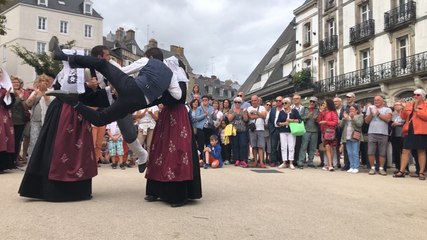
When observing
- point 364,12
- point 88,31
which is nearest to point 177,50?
point 88,31

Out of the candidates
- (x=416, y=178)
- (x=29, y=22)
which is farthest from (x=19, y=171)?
(x=29, y=22)

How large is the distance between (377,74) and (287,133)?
66.4 feet

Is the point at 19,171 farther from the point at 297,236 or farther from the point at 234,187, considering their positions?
the point at 297,236

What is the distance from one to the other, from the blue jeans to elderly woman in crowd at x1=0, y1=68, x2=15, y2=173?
24.5ft

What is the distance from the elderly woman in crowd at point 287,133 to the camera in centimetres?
981

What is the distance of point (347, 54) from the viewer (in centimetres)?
3086

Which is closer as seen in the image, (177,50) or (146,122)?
(146,122)

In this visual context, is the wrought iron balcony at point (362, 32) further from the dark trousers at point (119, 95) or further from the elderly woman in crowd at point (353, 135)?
the dark trousers at point (119, 95)

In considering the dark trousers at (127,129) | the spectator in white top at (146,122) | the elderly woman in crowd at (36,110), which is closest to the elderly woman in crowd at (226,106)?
the spectator in white top at (146,122)

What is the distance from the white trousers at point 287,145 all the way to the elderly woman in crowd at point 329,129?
79cm

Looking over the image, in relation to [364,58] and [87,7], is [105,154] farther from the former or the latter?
[87,7]

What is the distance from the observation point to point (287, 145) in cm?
991

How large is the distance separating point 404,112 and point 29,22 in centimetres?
4571

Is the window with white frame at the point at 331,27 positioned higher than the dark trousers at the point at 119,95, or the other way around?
the window with white frame at the point at 331,27
